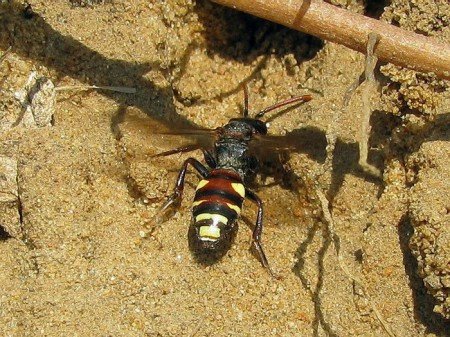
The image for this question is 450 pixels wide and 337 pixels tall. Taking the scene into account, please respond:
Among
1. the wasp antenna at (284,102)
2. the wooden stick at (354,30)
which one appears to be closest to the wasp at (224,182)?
the wasp antenna at (284,102)

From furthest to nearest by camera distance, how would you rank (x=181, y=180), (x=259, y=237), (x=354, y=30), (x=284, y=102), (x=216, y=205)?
(x=284, y=102), (x=181, y=180), (x=259, y=237), (x=216, y=205), (x=354, y=30)

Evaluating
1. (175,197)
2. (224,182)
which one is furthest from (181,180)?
(224,182)

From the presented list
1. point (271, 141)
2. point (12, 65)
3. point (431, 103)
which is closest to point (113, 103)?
point (12, 65)

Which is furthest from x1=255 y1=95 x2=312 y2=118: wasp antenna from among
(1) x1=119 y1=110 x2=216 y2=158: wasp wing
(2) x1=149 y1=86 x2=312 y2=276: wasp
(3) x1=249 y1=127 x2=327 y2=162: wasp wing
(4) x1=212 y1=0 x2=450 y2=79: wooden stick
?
(4) x1=212 y1=0 x2=450 y2=79: wooden stick

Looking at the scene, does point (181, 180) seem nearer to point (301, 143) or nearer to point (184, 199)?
point (184, 199)

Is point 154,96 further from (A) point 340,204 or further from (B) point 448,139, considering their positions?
(B) point 448,139

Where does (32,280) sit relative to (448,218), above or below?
below
